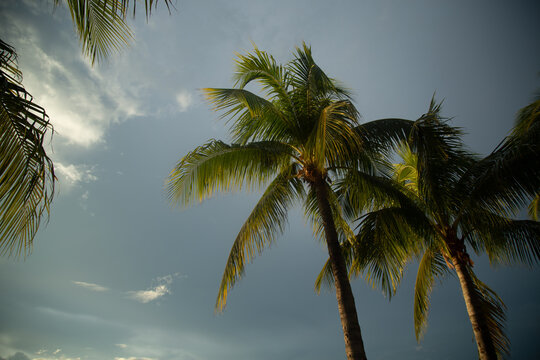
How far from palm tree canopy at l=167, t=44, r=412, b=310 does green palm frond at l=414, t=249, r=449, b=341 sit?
3.44 meters

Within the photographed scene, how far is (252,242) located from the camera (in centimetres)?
595

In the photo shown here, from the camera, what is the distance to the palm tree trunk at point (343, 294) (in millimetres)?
4512

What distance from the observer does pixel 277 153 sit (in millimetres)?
6352

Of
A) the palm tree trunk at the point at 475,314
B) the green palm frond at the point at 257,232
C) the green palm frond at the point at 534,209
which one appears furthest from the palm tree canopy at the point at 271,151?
the green palm frond at the point at 534,209

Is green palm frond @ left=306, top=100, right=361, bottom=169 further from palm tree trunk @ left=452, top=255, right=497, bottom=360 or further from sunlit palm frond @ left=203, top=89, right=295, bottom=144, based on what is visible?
palm tree trunk @ left=452, top=255, right=497, bottom=360

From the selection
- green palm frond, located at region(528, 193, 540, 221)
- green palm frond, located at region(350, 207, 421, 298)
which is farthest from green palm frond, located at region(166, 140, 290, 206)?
green palm frond, located at region(528, 193, 540, 221)

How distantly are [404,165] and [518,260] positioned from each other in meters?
4.07

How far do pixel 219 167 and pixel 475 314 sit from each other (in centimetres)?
659

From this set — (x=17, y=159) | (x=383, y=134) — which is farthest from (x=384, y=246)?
(x=17, y=159)

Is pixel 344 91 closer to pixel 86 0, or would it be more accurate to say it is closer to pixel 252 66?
pixel 252 66

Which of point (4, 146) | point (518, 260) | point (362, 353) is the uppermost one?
point (518, 260)

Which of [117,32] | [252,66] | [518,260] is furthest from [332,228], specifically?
[518,260]

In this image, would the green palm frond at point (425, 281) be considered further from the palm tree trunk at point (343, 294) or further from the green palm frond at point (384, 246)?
the palm tree trunk at point (343, 294)

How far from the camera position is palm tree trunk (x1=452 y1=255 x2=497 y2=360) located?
592cm
